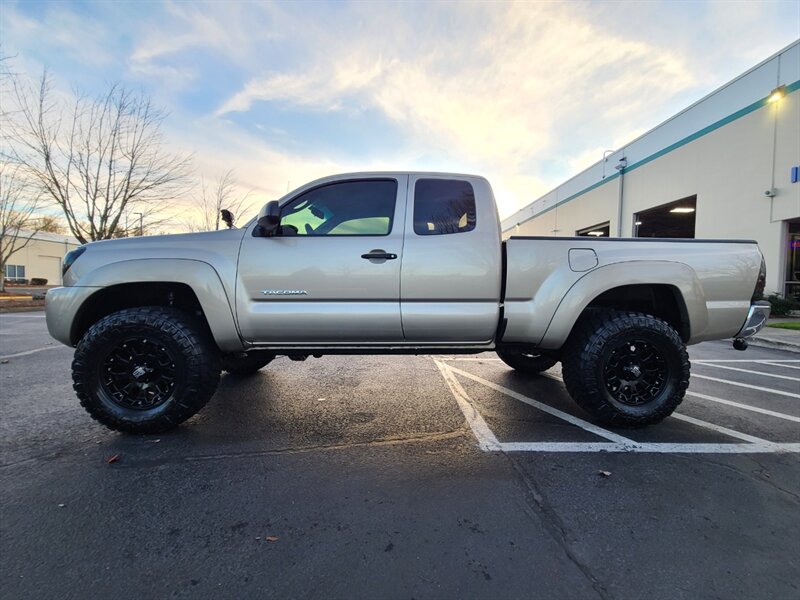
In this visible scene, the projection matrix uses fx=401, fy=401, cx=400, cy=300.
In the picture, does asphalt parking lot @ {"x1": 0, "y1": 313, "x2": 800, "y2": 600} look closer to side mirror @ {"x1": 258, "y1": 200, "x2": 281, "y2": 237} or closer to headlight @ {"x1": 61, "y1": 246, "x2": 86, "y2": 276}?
headlight @ {"x1": 61, "y1": 246, "x2": 86, "y2": 276}

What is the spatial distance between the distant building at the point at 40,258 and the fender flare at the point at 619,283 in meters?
57.8

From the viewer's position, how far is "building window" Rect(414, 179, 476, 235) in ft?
11.5

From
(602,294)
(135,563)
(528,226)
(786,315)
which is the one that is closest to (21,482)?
(135,563)

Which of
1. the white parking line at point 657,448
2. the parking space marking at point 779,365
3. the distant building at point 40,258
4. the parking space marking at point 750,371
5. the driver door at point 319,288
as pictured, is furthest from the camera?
the distant building at point 40,258

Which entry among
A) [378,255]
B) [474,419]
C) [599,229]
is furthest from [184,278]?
[599,229]

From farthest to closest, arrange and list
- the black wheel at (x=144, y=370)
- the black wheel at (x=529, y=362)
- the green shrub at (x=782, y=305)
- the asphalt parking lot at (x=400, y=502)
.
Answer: the green shrub at (x=782, y=305)
the black wheel at (x=529, y=362)
the black wheel at (x=144, y=370)
the asphalt parking lot at (x=400, y=502)

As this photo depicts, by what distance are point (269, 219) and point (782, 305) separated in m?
16.6

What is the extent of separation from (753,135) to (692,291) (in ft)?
48.5

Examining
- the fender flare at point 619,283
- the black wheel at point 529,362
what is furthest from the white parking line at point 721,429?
the black wheel at point 529,362

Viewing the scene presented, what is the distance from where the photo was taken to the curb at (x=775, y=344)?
26.7 ft

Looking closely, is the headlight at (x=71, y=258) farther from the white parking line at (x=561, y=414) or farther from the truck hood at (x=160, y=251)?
the white parking line at (x=561, y=414)

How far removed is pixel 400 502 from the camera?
2.35 m

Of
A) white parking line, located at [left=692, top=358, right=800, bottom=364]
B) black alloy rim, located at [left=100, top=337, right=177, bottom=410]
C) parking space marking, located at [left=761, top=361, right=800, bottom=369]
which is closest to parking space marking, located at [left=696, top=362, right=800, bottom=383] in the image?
white parking line, located at [left=692, top=358, right=800, bottom=364]

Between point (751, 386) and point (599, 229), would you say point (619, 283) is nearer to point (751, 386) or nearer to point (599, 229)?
point (751, 386)
